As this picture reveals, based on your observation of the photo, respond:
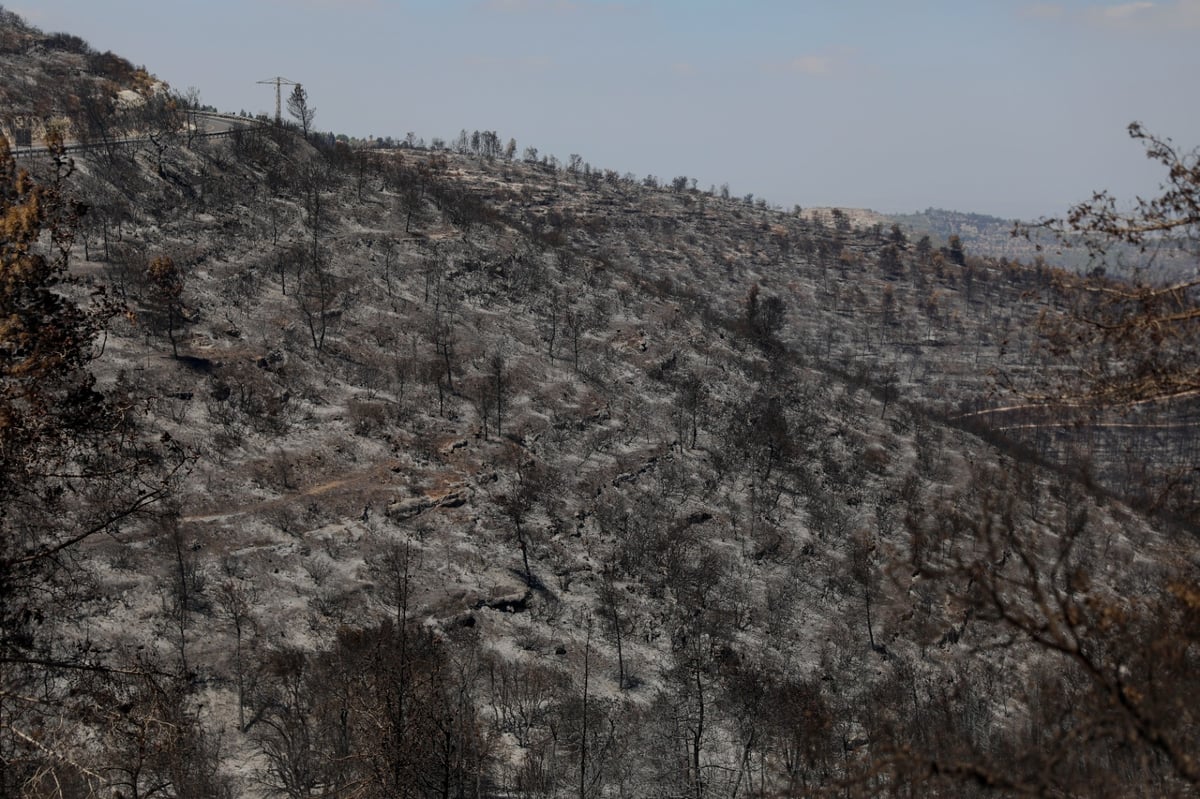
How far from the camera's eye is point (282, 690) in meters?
37.6

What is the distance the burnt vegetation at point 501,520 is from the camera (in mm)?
8305

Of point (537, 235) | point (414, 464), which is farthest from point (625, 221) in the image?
point (414, 464)

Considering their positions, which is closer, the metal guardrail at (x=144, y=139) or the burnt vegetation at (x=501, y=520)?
the burnt vegetation at (x=501, y=520)

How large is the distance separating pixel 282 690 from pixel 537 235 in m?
72.9

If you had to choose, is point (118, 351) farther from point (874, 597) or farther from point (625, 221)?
point (625, 221)

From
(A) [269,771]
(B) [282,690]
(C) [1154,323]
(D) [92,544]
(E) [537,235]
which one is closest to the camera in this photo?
(C) [1154,323]

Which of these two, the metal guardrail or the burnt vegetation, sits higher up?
the metal guardrail

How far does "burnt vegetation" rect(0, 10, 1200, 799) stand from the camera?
8.30 meters

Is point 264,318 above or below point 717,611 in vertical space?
above

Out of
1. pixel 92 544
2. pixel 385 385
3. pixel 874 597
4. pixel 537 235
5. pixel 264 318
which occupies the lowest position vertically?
pixel 874 597

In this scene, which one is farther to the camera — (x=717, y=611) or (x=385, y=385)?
(x=385, y=385)

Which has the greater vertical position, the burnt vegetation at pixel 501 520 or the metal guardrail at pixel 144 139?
the metal guardrail at pixel 144 139

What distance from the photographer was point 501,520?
53750 millimetres

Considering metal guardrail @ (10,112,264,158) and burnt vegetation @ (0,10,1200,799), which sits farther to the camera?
metal guardrail @ (10,112,264,158)
